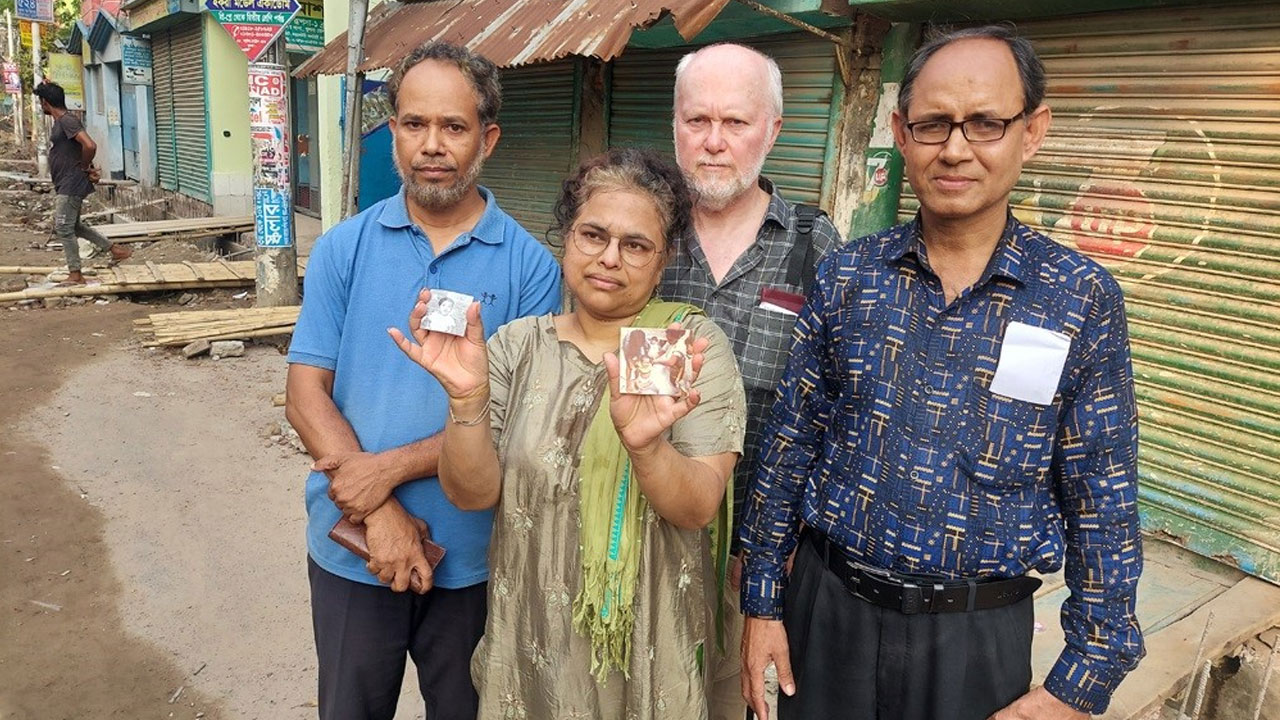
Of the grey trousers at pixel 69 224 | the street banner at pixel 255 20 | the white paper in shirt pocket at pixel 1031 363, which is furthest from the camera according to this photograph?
the grey trousers at pixel 69 224

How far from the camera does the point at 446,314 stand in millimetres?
1546

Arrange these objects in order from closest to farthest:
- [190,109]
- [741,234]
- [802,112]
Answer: [741,234], [802,112], [190,109]

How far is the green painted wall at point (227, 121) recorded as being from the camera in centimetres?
1421

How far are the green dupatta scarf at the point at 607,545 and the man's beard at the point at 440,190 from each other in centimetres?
72

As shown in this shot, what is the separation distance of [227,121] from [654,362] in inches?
616

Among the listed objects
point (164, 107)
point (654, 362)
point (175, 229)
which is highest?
point (164, 107)

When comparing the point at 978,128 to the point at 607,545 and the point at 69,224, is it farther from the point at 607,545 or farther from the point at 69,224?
the point at 69,224

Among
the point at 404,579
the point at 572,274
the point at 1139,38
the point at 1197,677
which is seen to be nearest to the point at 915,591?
the point at 572,274

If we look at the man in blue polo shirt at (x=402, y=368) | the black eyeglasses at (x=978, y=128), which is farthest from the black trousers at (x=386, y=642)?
the black eyeglasses at (x=978, y=128)

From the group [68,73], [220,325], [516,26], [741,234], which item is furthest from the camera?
[68,73]

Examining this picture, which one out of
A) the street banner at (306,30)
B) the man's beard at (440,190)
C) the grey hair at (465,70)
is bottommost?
the man's beard at (440,190)

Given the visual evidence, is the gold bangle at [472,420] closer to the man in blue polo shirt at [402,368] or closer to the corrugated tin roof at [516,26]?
the man in blue polo shirt at [402,368]

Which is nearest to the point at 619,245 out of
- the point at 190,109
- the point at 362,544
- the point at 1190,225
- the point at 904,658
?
the point at 362,544

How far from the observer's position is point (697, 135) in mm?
2023
